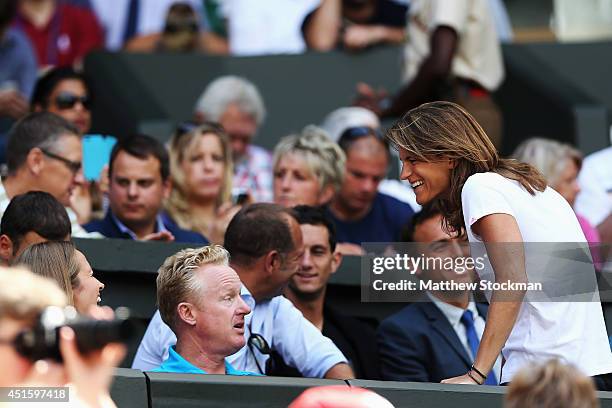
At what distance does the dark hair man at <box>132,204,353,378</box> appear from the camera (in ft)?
21.8

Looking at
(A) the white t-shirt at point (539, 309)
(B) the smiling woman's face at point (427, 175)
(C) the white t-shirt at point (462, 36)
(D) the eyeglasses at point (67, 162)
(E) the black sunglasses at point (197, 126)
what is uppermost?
(C) the white t-shirt at point (462, 36)

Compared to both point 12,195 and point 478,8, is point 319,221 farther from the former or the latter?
point 478,8

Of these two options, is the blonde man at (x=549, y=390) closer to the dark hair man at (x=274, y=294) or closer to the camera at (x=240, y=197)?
the dark hair man at (x=274, y=294)

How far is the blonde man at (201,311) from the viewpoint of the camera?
583 centimetres

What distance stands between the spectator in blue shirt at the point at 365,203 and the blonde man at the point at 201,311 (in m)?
2.62

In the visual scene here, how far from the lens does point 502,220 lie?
17.8 ft

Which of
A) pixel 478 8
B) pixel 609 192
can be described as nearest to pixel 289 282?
pixel 609 192

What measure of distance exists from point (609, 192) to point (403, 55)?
2152 millimetres

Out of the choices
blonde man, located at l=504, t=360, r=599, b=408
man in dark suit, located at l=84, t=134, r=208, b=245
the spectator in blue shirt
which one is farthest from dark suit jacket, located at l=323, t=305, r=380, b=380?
blonde man, located at l=504, t=360, r=599, b=408

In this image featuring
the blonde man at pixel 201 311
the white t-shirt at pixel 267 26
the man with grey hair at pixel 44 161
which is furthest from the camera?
the white t-shirt at pixel 267 26

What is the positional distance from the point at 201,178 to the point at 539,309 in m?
3.47

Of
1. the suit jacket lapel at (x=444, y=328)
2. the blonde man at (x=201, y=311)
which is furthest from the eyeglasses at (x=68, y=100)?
the blonde man at (x=201, y=311)

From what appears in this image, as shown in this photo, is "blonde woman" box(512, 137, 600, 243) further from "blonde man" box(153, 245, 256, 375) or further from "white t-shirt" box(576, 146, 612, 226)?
"blonde man" box(153, 245, 256, 375)

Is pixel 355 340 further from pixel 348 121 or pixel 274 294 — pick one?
pixel 348 121
